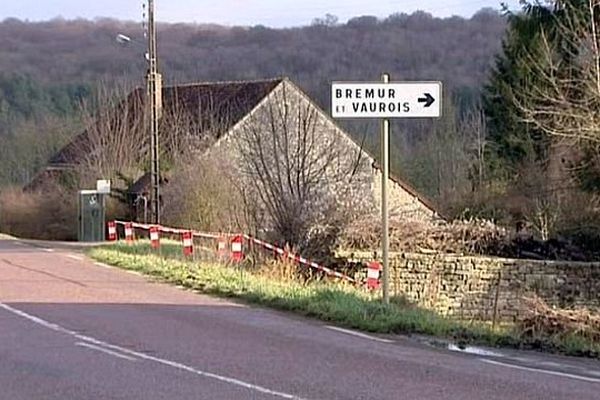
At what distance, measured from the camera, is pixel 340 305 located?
16000mm

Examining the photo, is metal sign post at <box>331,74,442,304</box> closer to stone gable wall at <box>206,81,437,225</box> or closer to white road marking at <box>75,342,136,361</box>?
white road marking at <box>75,342,136,361</box>

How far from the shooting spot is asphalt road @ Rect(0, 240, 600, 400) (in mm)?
10133

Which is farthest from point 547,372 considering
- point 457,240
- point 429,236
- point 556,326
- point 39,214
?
point 39,214

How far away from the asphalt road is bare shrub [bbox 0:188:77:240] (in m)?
38.2

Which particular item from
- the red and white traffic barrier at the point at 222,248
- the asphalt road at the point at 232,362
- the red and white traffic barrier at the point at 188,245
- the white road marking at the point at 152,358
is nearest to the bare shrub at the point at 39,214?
the red and white traffic barrier at the point at 188,245

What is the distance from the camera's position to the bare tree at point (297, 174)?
103ft

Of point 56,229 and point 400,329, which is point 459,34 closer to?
point 56,229

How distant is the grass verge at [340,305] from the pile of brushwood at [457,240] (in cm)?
627

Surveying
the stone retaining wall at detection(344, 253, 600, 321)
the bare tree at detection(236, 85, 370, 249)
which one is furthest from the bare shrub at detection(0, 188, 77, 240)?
the stone retaining wall at detection(344, 253, 600, 321)

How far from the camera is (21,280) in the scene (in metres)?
23.7

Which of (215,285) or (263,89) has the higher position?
(263,89)

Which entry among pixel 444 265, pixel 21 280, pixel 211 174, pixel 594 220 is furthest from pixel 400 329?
pixel 211 174

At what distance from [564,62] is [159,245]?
41.0ft

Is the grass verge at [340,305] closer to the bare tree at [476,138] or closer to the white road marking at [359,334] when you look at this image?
the white road marking at [359,334]
